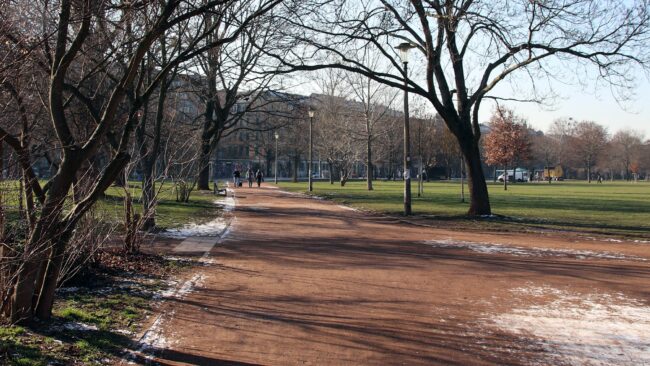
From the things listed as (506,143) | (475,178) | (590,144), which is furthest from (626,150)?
(475,178)

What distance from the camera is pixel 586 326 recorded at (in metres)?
6.93

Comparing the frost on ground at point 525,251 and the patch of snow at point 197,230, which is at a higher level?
the patch of snow at point 197,230

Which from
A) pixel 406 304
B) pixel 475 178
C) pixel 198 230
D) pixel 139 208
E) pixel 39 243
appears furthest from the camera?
pixel 475 178

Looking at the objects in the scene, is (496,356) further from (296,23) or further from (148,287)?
(296,23)

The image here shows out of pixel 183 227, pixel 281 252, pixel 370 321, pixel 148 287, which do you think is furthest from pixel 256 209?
pixel 370 321

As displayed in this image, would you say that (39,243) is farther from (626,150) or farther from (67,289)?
(626,150)

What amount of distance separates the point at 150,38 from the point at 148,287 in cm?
395

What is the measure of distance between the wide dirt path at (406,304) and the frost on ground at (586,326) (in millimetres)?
23

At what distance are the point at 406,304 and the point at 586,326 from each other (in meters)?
2.28

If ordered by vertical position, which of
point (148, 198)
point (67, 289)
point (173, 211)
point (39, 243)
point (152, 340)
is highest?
→ point (148, 198)

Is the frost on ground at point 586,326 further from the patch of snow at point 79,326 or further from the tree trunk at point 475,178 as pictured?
the tree trunk at point 475,178

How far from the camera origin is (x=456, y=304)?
7.98 m

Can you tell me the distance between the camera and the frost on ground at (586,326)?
5.80 m

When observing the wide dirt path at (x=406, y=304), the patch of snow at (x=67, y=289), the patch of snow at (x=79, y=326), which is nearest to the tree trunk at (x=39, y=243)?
the patch of snow at (x=79, y=326)
